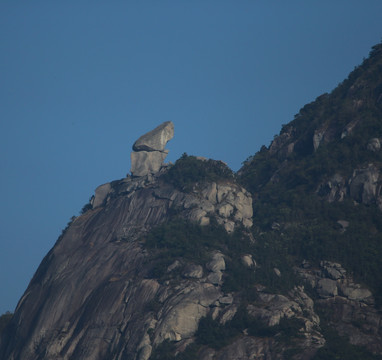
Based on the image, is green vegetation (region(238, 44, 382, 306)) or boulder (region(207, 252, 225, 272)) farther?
green vegetation (region(238, 44, 382, 306))

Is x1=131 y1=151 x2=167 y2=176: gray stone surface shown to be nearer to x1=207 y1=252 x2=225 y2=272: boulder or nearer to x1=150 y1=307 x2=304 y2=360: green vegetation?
x1=207 y1=252 x2=225 y2=272: boulder

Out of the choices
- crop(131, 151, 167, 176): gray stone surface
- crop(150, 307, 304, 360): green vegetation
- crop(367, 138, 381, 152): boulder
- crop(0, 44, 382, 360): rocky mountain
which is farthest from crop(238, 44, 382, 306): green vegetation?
crop(131, 151, 167, 176): gray stone surface

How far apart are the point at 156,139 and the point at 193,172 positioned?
39.9 ft

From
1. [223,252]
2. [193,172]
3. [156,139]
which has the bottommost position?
[223,252]

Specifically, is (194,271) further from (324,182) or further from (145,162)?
(145,162)

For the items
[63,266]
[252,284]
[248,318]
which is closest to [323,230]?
[252,284]

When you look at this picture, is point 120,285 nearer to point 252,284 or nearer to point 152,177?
point 252,284

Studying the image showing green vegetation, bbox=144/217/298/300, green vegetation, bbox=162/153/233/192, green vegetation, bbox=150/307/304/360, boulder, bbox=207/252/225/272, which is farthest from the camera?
green vegetation, bbox=162/153/233/192

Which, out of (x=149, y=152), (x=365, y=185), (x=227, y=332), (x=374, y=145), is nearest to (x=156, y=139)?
(x=149, y=152)

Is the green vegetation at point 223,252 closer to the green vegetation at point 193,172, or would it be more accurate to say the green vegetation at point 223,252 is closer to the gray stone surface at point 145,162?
the green vegetation at point 193,172

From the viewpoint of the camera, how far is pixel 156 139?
5172 inches

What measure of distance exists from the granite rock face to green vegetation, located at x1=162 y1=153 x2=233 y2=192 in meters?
4.38

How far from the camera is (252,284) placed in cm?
9950

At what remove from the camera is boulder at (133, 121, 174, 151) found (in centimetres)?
13075
